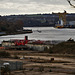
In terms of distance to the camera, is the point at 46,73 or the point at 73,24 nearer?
the point at 46,73

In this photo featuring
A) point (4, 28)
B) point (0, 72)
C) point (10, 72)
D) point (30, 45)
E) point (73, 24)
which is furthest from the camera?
point (73, 24)

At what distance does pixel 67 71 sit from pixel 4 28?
105684mm

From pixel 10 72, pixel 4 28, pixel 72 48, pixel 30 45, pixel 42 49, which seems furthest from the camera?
pixel 4 28

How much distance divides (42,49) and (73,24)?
532 ft

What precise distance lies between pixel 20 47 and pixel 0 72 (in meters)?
20.8

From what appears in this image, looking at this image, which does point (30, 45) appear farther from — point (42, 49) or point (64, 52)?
point (64, 52)

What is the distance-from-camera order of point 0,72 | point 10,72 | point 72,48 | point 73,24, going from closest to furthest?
1. point 0,72
2. point 10,72
3. point 72,48
4. point 73,24

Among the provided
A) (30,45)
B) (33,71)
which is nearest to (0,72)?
(33,71)

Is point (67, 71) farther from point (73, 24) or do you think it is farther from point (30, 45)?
point (73, 24)

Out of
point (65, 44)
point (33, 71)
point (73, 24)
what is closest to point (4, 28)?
point (73, 24)

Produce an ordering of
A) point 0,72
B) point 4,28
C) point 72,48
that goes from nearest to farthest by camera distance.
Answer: point 0,72, point 72,48, point 4,28

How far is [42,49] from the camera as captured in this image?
34.9m

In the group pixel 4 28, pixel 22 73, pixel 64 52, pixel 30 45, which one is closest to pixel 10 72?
pixel 22 73

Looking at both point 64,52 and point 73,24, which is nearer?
point 64,52
